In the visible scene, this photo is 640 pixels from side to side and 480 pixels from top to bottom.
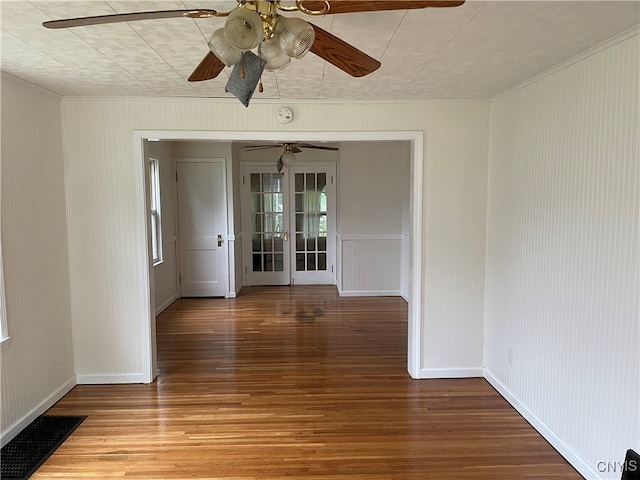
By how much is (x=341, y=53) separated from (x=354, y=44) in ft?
2.05

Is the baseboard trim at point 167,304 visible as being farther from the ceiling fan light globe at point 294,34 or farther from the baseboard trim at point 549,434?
the ceiling fan light globe at point 294,34

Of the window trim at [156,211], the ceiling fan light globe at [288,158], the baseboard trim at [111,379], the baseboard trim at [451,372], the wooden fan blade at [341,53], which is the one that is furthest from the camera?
the ceiling fan light globe at [288,158]

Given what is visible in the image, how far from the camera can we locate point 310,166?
7113mm

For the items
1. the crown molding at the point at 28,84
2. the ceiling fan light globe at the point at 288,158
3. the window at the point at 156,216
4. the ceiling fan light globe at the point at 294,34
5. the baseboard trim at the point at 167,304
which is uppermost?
the crown molding at the point at 28,84

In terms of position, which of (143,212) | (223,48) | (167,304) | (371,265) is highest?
(223,48)

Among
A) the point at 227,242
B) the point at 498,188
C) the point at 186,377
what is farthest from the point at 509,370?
the point at 227,242

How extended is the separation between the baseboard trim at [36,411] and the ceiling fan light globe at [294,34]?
2911 mm

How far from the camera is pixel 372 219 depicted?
646 centimetres

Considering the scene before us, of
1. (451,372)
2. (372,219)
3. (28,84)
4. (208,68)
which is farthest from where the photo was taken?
(372,219)

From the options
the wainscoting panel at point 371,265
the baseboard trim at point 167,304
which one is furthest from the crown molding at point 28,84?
the wainscoting panel at point 371,265

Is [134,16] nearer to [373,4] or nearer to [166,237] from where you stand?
[373,4]

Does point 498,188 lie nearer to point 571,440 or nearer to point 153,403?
point 571,440

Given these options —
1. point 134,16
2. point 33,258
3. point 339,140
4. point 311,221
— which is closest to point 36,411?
point 33,258

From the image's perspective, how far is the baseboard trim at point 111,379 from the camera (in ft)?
11.7
